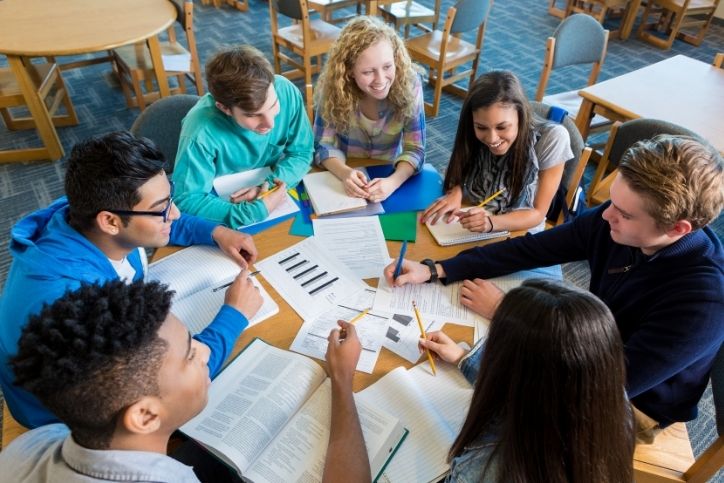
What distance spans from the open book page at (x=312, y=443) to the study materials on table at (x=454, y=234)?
63 cm

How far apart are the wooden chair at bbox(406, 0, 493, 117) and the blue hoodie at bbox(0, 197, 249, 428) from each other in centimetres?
278

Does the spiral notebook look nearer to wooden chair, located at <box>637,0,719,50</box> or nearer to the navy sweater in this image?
the navy sweater

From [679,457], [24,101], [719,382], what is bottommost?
[24,101]

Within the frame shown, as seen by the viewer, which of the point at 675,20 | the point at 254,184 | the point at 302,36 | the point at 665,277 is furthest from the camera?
the point at 675,20

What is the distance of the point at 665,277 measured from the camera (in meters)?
1.06

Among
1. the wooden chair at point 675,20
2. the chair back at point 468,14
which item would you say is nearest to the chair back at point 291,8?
the chair back at point 468,14

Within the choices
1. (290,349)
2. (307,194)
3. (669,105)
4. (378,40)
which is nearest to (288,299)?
(290,349)

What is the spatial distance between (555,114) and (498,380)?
1.29 metres

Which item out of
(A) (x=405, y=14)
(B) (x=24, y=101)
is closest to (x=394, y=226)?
(B) (x=24, y=101)

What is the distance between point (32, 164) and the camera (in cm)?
301

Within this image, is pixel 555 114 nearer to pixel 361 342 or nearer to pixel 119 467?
pixel 361 342

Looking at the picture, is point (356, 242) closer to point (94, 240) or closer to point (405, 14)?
point (94, 240)

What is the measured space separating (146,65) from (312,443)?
→ 3196 mm

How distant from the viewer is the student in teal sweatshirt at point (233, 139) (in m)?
1.44
